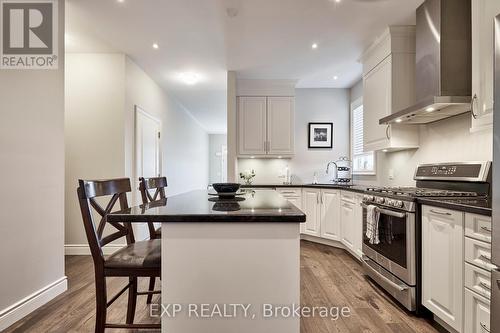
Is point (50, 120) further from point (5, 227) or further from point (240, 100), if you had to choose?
point (240, 100)

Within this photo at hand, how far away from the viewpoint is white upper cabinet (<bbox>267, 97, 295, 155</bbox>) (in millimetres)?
4941

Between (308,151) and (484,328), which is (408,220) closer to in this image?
(484,328)

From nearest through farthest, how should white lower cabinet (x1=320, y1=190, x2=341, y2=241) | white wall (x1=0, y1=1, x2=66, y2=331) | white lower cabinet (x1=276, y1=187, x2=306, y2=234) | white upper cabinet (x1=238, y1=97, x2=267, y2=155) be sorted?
white wall (x1=0, y1=1, x2=66, y2=331)
white lower cabinet (x1=320, y1=190, x2=341, y2=241)
white lower cabinet (x1=276, y1=187, x2=306, y2=234)
white upper cabinet (x1=238, y1=97, x2=267, y2=155)

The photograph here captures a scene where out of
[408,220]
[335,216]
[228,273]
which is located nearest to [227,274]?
[228,273]

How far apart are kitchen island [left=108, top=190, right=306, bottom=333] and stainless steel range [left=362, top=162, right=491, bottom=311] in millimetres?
1452

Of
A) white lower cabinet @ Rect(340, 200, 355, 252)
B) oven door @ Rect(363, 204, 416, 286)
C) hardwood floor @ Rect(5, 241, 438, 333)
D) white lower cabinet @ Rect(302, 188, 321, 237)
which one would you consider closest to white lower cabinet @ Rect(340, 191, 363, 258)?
white lower cabinet @ Rect(340, 200, 355, 252)

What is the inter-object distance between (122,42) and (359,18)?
2.82 m

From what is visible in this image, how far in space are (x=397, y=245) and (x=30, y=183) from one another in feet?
10.3

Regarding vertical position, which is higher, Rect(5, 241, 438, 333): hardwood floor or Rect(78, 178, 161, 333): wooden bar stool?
Rect(78, 178, 161, 333): wooden bar stool

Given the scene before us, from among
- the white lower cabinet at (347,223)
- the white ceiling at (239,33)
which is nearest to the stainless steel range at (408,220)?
the white lower cabinet at (347,223)

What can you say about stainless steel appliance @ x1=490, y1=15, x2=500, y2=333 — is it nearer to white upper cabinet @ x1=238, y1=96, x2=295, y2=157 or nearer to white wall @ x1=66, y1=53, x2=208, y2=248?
white upper cabinet @ x1=238, y1=96, x2=295, y2=157

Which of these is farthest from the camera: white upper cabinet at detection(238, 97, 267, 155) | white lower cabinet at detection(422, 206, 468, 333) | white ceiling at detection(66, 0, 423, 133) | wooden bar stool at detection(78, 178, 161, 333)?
white upper cabinet at detection(238, 97, 267, 155)

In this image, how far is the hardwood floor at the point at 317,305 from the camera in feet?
6.78

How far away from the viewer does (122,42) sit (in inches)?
139
